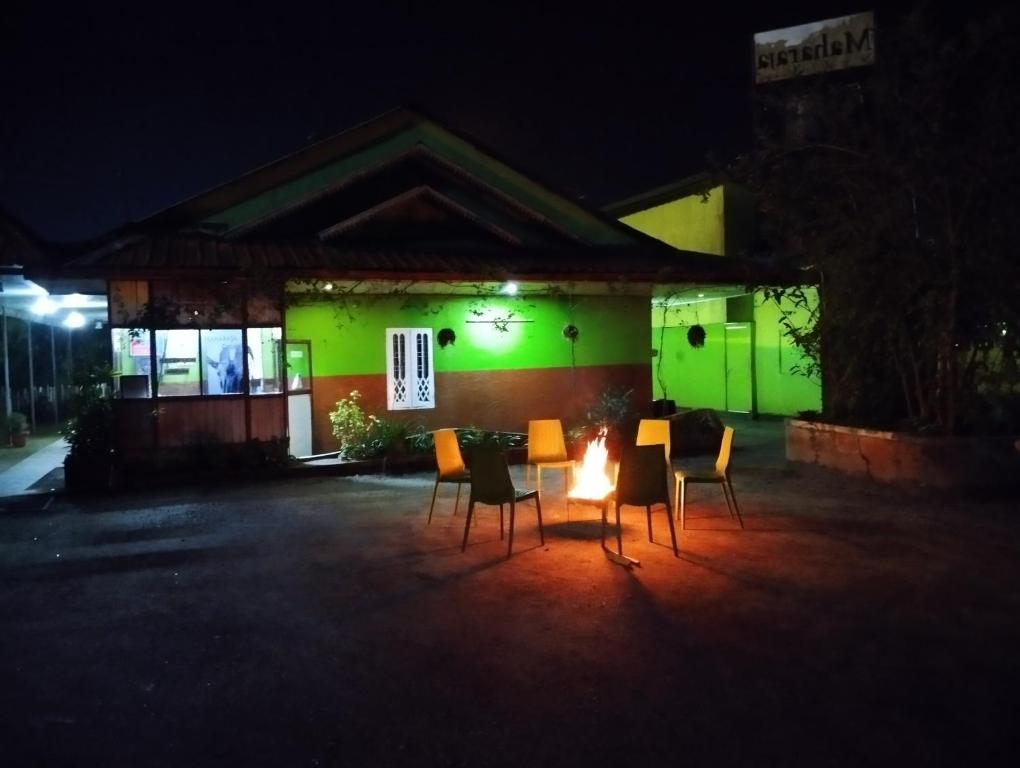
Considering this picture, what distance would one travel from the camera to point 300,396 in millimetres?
14258

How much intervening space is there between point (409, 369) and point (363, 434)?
2108 millimetres

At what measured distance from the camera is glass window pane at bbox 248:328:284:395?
1315 centimetres

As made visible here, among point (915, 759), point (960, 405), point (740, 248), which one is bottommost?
point (915, 759)

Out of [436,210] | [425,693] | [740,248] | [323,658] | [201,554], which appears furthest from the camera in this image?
[740,248]

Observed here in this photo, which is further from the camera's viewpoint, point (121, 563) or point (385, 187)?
point (385, 187)

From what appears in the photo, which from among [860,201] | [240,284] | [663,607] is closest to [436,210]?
[240,284]

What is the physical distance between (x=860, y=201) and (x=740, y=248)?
10.1m

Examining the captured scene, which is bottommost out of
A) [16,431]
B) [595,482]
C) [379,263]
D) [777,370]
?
[595,482]

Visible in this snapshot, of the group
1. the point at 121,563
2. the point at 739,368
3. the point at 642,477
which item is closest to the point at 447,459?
the point at 642,477

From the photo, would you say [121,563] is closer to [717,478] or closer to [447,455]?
[447,455]

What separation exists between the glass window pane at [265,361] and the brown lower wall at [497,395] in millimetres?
1187

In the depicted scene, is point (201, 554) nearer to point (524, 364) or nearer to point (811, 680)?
point (811, 680)

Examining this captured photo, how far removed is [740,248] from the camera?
20.6 meters

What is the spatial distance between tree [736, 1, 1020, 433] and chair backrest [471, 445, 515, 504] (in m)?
5.54
